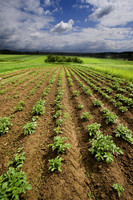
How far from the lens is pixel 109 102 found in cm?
865

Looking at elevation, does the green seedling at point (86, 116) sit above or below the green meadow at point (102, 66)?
below

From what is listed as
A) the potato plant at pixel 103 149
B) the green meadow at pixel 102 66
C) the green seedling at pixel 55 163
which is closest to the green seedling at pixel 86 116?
the potato plant at pixel 103 149

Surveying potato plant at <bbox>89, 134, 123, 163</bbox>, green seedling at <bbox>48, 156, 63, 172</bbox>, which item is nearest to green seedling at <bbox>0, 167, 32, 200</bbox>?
green seedling at <bbox>48, 156, 63, 172</bbox>

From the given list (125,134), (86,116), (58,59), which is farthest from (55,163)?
(58,59)

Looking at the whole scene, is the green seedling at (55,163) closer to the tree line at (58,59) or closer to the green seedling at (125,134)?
the green seedling at (125,134)

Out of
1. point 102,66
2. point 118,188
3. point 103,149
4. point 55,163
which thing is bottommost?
point 118,188

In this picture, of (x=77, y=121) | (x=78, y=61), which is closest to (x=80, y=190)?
(x=77, y=121)

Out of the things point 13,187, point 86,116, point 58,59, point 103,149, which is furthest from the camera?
point 58,59

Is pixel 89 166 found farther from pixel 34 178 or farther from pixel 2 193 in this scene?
pixel 2 193

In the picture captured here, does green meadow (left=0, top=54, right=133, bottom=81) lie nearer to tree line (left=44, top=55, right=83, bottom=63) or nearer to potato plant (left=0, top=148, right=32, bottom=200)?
tree line (left=44, top=55, right=83, bottom=63)

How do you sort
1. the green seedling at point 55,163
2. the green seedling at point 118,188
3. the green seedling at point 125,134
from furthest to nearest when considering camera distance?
the green seedling at point 125,134, the green seedling at point 55,163, the green seedling at point 118,188

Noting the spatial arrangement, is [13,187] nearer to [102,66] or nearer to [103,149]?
[103,149]

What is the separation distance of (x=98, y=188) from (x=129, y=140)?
2.65m

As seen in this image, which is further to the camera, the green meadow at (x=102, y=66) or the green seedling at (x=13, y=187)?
the green meadow at (x=102, y=66)
